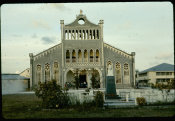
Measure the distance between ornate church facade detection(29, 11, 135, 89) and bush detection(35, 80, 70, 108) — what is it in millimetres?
24318

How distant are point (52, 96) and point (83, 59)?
2553cm

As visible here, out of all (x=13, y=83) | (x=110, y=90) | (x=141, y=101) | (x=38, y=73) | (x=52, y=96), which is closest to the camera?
(x=52, y=96)

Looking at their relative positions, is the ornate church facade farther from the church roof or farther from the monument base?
the monument base

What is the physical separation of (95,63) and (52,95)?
2577cm

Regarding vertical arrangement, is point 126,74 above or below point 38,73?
below

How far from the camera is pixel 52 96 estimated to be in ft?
40.8

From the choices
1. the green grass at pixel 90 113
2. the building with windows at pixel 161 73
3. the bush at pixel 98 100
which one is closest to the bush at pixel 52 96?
the green grass at pixel 90 113

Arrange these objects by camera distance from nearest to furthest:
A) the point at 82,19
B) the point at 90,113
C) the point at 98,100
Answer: the point at 90,113, the point at 98,100, the point at 82,19

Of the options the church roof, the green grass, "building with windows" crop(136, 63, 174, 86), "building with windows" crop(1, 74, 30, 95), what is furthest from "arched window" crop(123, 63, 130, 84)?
the green grass

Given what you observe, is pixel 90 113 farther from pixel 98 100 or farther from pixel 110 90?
pixel 110 90

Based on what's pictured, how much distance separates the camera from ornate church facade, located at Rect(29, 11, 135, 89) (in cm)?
3766

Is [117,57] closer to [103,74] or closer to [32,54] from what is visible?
[103,74]

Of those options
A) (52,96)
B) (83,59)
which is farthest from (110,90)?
(83,59)

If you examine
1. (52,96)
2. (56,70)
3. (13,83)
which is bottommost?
(13,83)
